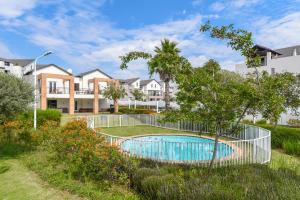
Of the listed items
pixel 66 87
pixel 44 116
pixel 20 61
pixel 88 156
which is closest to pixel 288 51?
pixel 66 87

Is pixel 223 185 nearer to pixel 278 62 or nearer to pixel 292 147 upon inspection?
pixel 292 147

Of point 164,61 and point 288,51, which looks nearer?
point 164,61

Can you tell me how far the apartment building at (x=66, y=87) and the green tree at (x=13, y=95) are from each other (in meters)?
27.1

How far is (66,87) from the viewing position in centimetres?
4784

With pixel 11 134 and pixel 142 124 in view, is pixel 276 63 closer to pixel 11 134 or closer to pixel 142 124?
pixel 142 124

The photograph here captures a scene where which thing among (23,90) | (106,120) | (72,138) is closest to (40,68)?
(106,120)

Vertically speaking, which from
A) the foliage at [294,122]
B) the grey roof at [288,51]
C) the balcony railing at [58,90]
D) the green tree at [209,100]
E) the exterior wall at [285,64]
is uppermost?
the grey roof at [288,51]

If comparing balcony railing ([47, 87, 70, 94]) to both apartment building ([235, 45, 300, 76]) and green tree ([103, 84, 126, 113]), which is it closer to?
green tree ([103, 84, 126, 113])

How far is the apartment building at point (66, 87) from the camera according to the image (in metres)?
42.5

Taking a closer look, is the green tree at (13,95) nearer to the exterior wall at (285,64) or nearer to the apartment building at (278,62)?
the apartment building at (278,62)

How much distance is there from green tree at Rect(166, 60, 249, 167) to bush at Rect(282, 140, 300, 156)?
8.79 metres

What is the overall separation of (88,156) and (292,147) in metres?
12.1

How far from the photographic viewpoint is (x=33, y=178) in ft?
31.1

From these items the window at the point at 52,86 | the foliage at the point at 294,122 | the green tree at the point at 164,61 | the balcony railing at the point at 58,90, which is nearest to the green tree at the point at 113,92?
the balcony railing at the point at 58,90
